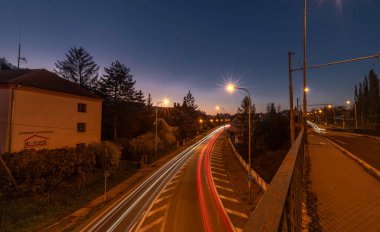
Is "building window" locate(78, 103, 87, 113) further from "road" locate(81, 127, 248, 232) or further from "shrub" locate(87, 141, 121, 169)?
"road" locate(81, 127, 248, 232)

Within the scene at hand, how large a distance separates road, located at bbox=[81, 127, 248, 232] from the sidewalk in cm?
743

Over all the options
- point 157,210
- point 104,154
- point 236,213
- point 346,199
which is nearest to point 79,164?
point 104,154

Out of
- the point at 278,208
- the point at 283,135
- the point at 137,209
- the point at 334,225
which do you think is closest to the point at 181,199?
the point at 137,209

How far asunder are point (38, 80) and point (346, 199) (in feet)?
99.7

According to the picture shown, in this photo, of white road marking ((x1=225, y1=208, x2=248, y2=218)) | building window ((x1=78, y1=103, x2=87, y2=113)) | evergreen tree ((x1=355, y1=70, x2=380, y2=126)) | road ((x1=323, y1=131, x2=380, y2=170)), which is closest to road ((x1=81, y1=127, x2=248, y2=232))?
white road marking ((x1=225, y1=208, x2=248, y2=218))

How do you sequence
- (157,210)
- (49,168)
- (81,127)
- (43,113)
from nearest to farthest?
(157,210)
(49,168)
(43,113)
(81,127)

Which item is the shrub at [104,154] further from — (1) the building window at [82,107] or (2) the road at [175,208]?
(2) the road at [175,208]

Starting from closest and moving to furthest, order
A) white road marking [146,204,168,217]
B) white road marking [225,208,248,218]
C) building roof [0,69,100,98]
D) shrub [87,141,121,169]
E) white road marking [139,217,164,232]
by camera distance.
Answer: white road marking [139,217,164,232]
white road marking [225,208,248,218]
white road marking [146,204,168,217]
building roof [0,69,100,98]
shrub [87,141,121,169]

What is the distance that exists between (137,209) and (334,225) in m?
15.6

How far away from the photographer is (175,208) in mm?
17328

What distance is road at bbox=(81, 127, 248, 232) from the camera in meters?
14.7

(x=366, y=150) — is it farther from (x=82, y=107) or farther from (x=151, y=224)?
(x=82, y=107)

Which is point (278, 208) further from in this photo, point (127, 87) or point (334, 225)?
point (127, 87)

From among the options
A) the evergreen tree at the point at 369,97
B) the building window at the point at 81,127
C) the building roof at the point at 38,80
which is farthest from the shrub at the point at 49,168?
the evergreen tree at the point at 369,97
